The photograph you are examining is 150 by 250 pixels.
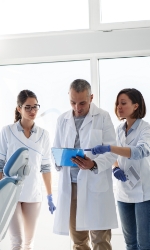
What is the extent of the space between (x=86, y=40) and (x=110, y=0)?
46 cm

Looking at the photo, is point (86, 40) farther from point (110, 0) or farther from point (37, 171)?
point (37, 171)

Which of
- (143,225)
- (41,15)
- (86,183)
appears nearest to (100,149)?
(86,183)

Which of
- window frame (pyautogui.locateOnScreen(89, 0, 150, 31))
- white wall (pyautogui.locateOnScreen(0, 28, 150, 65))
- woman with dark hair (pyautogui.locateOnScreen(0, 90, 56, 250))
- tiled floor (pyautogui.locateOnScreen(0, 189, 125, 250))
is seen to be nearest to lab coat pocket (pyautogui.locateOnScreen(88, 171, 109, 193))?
woman with dark hair (pyautogui.locateOnScreen(0, 90, 56, 250))

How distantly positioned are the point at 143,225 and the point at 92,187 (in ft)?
1.33

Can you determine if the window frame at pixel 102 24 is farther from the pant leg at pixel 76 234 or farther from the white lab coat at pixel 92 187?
the pant leg at pixel 76 234

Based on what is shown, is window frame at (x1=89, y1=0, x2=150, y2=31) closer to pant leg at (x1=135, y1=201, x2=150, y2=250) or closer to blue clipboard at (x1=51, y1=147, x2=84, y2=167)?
blue clipboard at (x1=51, y1=147, x2=84, y2=167)

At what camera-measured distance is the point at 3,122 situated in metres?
3.89

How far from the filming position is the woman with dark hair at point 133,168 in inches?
104

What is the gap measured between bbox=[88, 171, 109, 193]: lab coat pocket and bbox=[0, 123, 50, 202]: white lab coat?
19.8 inches

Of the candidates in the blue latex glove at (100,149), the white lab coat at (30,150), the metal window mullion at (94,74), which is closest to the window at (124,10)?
the metal window mullion at (94,74)

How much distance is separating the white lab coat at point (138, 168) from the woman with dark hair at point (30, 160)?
0.61m

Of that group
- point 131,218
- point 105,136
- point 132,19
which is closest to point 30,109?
point 105,136

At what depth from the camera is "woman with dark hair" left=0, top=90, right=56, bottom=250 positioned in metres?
2.86

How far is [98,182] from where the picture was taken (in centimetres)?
267
